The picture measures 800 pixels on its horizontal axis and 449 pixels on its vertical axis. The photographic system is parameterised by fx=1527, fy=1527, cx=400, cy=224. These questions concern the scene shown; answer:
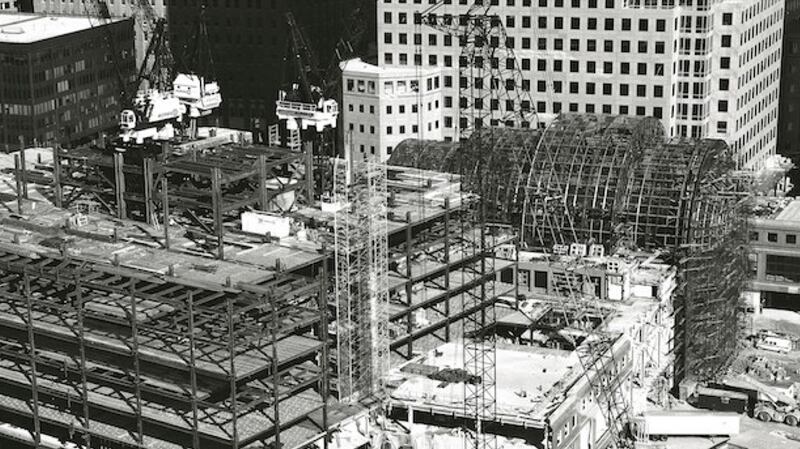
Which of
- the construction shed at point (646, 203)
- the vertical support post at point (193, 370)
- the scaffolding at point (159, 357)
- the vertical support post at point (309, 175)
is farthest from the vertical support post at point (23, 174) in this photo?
the vertical support post at point (193, 370)

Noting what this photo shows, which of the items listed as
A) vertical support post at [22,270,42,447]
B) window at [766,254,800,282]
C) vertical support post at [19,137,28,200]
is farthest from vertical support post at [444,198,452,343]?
window at [766,254,800,282]

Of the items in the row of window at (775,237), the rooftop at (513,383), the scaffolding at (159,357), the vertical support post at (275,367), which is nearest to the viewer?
the vertical support post at (275,367)

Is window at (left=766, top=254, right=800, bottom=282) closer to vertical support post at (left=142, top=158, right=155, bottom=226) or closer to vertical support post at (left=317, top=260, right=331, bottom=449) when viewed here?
vertical support post at (left=317, top=260, right=331, bottom=449)

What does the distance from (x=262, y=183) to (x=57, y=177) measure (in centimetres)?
2637

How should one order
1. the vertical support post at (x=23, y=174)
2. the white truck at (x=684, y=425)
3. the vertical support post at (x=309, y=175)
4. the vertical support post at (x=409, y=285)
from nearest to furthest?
the white truck at (x=684, y=425), the vertical support post at (x=409, y=285), the vertical support post at (x=309, y=175), the vertical support post at (x=23, y=174)

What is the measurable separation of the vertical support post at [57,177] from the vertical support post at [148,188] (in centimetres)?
1166

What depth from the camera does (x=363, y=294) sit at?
494ft

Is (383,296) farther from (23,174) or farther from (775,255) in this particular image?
(775,255)

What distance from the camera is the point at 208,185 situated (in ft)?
574

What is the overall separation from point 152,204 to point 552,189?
48.8 m

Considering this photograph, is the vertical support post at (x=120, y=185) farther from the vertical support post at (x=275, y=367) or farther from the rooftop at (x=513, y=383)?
the vertical support post at (x=275, y=367)

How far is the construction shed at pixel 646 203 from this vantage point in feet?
577

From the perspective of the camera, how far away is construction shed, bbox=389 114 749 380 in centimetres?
17575

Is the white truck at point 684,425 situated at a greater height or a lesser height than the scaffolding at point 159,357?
lesser
